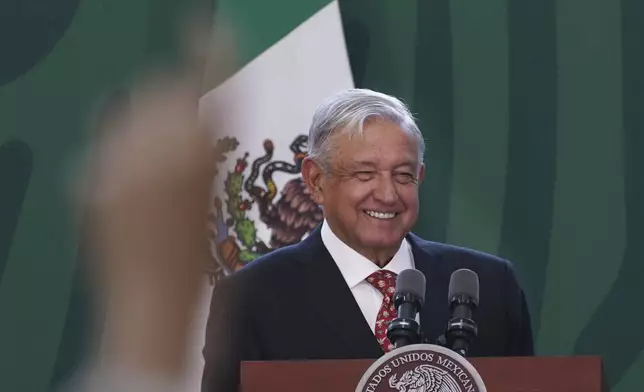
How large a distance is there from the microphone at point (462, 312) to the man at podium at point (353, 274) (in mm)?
232

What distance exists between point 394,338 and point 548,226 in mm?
1978

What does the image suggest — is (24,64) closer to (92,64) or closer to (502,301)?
(92,64)

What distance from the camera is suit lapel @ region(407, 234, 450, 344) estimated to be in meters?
1.78

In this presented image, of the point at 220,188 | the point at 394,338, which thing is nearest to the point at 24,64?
the point at 394,338

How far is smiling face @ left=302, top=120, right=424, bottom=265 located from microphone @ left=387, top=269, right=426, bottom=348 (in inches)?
13.5

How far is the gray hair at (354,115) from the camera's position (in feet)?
6.11

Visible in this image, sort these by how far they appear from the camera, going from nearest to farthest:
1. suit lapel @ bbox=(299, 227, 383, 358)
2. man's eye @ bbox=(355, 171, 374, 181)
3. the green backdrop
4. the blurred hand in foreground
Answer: the blurred hand in foreground < suit lapel @ bbox=(299, 227, 383, 358) < man's eye @ bbox=(355, 171, 374, 181) < the green backdrop

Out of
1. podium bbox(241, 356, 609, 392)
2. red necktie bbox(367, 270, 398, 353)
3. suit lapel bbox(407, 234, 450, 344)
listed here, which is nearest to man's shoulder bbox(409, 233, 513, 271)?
suit lapel bbox(407, 234, 450, 344)

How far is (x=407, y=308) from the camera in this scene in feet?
4.85

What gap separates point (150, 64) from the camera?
70.6 inches

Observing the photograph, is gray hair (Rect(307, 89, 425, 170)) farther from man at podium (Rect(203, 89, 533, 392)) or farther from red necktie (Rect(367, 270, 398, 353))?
red necktie (Rect(367, 270, 398, 353))

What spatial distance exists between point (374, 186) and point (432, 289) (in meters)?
0.20

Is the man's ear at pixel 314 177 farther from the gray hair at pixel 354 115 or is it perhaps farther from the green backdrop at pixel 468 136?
the green backdrop at pixel 468 136

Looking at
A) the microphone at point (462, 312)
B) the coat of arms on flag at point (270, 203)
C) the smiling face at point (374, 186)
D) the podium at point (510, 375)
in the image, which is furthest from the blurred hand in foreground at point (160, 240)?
the coat of arms on flag at point (270, 203)
